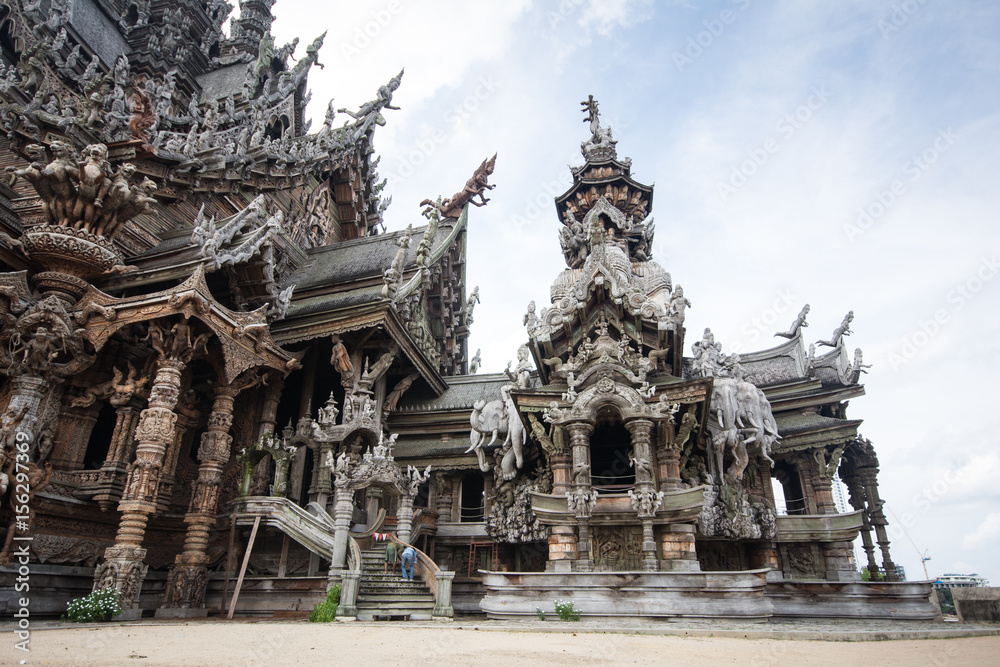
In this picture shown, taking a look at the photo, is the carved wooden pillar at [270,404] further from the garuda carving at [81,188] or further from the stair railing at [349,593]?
the stair railing at [349,593]

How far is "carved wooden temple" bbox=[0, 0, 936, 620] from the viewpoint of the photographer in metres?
9.88

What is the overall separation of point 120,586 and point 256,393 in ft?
18.2

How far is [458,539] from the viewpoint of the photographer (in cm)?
1485

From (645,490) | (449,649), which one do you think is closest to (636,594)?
(645,490)

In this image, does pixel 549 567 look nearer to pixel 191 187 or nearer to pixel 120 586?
pixel 120 586

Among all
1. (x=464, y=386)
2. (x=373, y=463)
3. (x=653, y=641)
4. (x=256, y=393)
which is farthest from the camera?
(x=464, y=386)

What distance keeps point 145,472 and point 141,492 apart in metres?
0.32

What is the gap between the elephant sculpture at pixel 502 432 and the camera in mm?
13953

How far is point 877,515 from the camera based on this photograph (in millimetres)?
17938

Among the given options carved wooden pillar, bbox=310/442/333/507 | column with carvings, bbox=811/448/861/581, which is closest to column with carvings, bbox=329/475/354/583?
carved wooden pillar, bbox=310/442/333/507

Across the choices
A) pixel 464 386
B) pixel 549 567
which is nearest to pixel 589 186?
pixel 464 386

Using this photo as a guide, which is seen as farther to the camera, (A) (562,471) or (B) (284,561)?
(A) (562,471)

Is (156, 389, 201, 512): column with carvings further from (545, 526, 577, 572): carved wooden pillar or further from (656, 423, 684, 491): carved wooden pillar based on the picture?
(656, 423, 684, 491): carved wooden pillar

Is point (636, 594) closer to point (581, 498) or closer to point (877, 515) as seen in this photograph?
point (581, 498)
